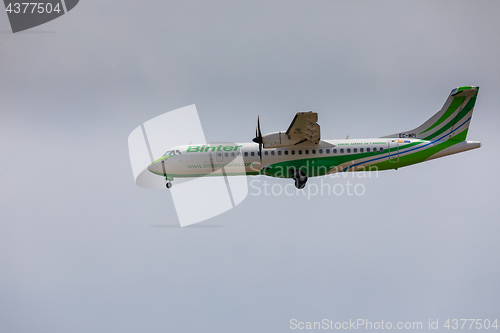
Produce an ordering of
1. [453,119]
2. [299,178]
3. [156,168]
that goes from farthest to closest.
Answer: [156,168] → [453,119] → [299,178]

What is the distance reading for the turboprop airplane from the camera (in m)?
28.2

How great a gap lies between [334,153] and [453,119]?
31.6 feet

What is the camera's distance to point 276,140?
26.8m

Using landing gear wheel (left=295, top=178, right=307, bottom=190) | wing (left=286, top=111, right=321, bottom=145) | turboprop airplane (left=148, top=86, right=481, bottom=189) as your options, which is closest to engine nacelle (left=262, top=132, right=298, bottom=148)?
wing (left=286, top=111, right=321, bottom=145)

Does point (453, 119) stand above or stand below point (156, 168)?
above

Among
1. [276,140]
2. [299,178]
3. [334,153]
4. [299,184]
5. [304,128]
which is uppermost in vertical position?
[304,128]

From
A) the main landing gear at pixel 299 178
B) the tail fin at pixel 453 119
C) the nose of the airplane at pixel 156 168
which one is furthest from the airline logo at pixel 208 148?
the tail fin at pixel 453 119

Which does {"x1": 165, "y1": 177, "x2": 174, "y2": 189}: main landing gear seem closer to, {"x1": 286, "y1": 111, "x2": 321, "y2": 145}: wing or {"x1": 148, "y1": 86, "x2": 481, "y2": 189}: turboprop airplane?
{"x1": 148, "y1": 86, "x2": 481, "y2": 189}: turboprop airplane

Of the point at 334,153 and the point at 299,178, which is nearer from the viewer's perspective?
the point at 299,178

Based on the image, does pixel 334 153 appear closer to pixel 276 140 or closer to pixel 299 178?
pixel 299 178

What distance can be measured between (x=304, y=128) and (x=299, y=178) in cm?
393

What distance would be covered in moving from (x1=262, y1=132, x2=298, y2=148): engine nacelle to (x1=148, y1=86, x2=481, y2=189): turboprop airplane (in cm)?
62

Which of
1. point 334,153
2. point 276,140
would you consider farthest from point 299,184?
point 276,140

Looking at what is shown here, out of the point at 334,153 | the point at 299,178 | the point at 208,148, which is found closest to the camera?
the point at 299,178
